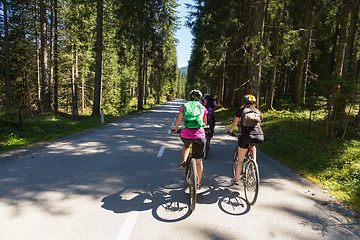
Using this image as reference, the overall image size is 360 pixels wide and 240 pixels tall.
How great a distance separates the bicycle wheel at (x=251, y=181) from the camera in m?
3.78

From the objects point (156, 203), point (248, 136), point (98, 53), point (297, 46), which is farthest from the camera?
point (98, 53)

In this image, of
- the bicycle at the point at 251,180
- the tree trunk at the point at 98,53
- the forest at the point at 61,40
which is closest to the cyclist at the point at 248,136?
the bicycle at the point at 251,180

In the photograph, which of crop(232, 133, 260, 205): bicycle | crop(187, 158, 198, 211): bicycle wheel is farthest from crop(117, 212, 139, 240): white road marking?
crop(232, 133, 260, 205): bicycle

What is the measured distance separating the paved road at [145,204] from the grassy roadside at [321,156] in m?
0.45

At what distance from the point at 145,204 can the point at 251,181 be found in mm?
2108

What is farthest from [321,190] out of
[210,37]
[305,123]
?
[210,37]

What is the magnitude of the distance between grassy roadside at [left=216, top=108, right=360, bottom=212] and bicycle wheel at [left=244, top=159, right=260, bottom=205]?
1.92 metres

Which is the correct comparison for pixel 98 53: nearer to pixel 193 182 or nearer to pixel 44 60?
pixel 44 60

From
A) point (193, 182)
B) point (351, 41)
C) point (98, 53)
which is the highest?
point (98, 53)

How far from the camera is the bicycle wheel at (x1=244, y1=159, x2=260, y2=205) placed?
12.4 ft

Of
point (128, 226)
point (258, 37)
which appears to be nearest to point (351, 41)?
point (258, 37)

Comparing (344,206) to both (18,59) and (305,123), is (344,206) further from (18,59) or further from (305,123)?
(18,59)

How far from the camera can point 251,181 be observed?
4.02m

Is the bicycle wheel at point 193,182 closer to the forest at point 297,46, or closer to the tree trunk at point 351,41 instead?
the forest at point 297,46
